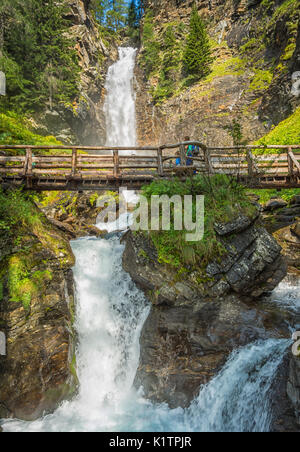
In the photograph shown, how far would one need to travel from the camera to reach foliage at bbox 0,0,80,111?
19719 millimetres

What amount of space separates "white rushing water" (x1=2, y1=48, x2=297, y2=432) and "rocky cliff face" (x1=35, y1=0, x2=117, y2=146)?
1742cm

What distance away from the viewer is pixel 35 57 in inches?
846

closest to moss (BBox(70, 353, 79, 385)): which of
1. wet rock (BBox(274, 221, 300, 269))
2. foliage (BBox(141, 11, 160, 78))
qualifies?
wet rock (BBox(274, 221, 300, 269))

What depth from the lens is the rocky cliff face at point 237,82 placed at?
20250 mm

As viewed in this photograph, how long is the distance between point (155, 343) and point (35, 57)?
24803 mm

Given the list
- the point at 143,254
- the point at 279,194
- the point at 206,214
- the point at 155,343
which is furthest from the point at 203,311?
the point at 279,194

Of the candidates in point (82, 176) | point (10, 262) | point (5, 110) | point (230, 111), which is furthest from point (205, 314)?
point (230, 111)

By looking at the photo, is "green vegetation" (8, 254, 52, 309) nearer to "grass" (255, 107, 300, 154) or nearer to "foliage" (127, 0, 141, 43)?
"grass" (255, 107, 300, 154)

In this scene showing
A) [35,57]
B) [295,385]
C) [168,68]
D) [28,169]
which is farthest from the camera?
[168,68]

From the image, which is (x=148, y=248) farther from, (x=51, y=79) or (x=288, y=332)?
(x=51, y=79)

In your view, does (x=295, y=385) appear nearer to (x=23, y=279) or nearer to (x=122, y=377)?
(x=122, y=377)

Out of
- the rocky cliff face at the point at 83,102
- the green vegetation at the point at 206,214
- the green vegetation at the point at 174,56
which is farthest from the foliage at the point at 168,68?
the green vegetation at the point at 206,214

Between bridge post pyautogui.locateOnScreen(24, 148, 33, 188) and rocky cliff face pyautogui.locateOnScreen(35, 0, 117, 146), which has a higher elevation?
rocky cliff face pyautogui.locateOnScreen(35, 0, 117, 146)
